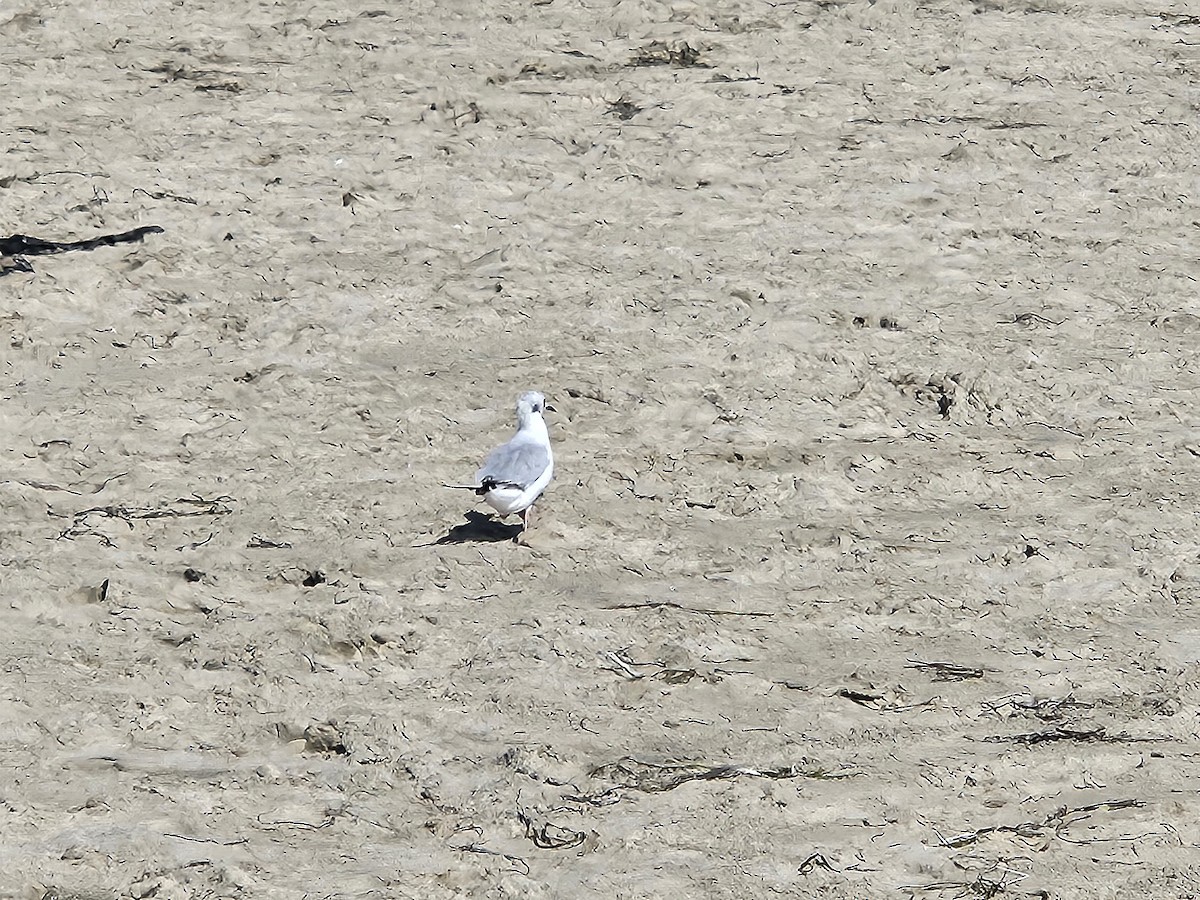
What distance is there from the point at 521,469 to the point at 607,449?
64 centimetres

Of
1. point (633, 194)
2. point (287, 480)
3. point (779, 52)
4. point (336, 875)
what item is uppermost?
point (779, 52)

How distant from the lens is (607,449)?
5.97 m

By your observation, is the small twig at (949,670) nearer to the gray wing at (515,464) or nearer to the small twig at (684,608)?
the small twig at (684,608)

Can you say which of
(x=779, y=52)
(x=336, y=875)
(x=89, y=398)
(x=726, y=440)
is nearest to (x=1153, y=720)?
(x=726, y=440)

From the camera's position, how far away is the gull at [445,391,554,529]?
5.33m

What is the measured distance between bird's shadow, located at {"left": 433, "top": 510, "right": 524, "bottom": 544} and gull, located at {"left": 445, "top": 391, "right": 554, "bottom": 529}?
0.21 ft

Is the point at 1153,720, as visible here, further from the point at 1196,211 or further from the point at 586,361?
the point at 1196,211

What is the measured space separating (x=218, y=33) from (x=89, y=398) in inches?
112

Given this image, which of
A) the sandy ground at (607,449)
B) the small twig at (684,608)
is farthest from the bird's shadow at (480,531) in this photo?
the small twig at (684,608)

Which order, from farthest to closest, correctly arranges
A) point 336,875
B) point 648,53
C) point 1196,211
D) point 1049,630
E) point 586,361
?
point 648,53 → point 1196,211 → point 586,361 → point 1049,630 → point 336,875

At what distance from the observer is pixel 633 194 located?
727 centimetres

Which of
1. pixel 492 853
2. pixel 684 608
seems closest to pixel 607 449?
pixel 684 608

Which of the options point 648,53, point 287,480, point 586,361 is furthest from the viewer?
point 648,53

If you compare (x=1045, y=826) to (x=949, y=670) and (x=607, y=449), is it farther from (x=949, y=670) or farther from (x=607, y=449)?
(x=607, y=449)
